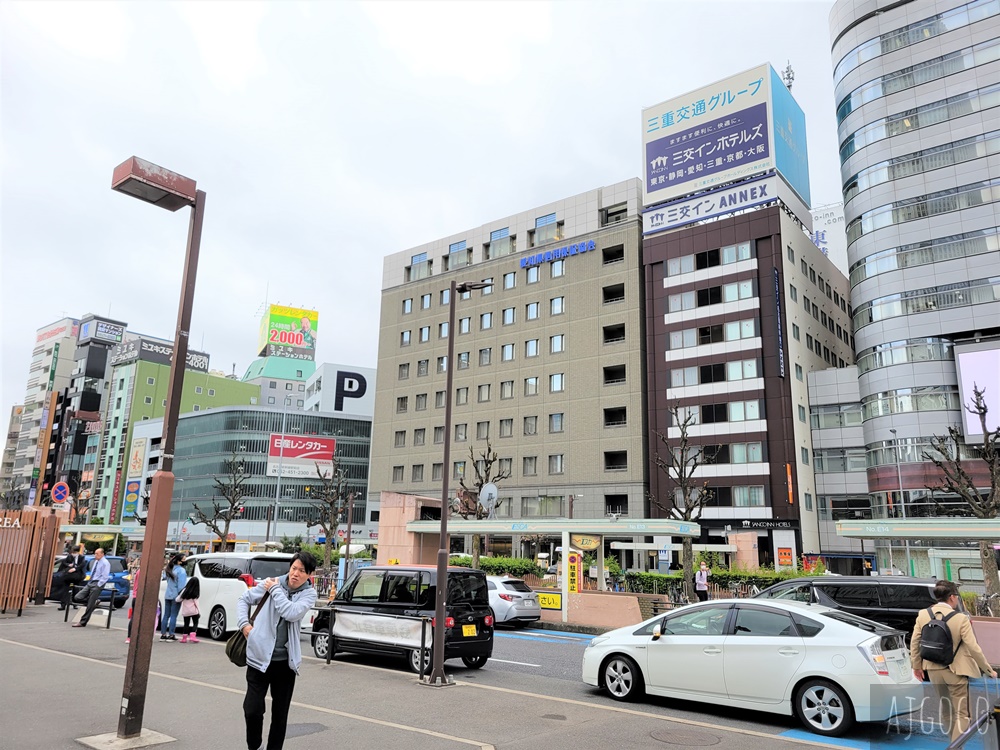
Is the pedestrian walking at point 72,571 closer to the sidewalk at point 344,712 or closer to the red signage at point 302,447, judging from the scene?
the sidewalk at point 344,712

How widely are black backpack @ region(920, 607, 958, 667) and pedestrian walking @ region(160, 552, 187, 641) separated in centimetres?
1359

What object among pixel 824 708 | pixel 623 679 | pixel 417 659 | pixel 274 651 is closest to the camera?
pixel 274 651

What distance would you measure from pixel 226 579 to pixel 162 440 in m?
9.93

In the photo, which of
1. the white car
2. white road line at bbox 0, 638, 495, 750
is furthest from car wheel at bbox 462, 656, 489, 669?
white road line at bbox 0, 638, 495, 750

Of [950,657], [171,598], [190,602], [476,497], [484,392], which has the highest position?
[484,392]

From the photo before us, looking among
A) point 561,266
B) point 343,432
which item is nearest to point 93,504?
point 343,432

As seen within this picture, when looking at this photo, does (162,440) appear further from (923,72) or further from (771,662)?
(923,72)

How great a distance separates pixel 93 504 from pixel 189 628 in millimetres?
112179

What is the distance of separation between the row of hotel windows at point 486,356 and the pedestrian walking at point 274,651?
2175 inches

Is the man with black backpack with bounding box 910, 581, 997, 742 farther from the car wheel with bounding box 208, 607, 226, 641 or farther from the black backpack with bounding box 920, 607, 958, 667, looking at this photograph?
the car wheel with bounding box 208, 607, 226, 641

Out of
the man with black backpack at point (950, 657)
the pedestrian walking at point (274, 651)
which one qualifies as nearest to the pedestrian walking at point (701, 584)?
the man with black backpack at point (950, 657)

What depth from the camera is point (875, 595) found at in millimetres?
14453

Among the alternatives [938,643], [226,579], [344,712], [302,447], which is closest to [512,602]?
[226,579]

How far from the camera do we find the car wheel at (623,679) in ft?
33.9
